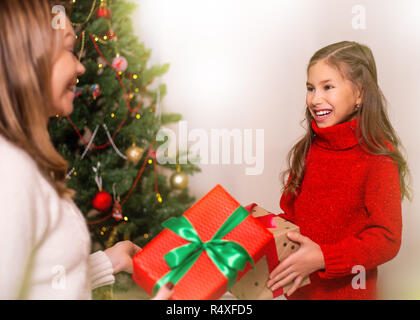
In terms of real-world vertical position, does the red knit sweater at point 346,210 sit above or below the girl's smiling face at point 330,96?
below

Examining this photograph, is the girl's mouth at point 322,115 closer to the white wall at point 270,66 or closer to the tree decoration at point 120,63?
the white wall at point 270,66

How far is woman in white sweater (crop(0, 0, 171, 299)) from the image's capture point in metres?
0.48

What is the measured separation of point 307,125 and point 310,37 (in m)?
0.20

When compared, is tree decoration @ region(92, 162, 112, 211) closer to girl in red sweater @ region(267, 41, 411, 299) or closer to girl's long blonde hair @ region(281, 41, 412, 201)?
girl in red sweater @ region(267, 41, 411, 299)

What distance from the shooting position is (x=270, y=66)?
885 millimetres

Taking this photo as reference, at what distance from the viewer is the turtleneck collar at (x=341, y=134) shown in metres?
0.74

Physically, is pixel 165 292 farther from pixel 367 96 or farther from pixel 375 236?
pixel 367 96

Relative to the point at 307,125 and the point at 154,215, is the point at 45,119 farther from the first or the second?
the point at 154,215

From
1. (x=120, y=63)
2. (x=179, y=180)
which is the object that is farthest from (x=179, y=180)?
(x=120, y=63)

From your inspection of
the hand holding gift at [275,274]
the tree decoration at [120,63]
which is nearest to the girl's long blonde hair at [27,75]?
the hand holding gift at [275,274]

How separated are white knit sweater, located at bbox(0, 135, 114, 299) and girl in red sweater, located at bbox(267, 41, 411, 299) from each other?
0.36 m

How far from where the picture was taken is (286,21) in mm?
835

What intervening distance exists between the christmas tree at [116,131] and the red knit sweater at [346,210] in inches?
16.2
